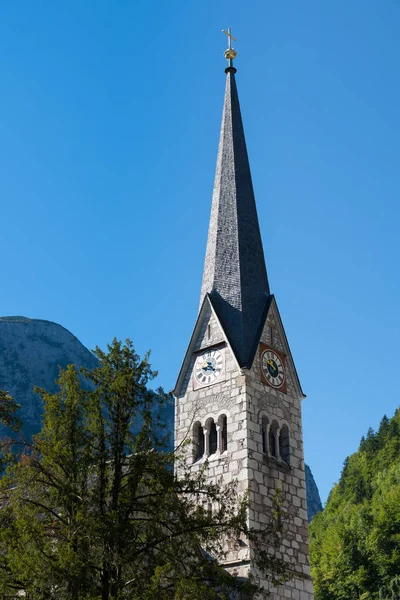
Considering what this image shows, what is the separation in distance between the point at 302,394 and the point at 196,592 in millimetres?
16466

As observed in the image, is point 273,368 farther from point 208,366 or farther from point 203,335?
point 203,335

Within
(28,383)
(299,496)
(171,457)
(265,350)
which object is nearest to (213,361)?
(265,350)

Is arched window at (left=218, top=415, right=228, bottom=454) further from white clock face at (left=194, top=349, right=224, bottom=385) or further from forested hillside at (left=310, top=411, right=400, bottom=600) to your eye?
forested hillside at (left=310, top=411, right=400, bottom=600)

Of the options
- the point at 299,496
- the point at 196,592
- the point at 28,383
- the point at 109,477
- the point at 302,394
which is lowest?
the point at 196,592

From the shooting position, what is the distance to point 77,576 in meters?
16.9

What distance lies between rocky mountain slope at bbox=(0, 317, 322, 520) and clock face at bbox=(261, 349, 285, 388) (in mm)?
114500

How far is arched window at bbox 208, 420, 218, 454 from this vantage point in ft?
101

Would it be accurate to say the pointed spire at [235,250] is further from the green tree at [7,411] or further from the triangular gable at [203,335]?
the green tree at [7,411]

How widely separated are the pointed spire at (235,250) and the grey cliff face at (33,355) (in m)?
112

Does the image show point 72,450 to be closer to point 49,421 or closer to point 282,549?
point 49,421

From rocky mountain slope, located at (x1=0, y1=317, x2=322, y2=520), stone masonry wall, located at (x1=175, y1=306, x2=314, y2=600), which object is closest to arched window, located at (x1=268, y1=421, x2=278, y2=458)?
stone masonry wall, located at (x1=175, y1=306, x2=314, y2=600)

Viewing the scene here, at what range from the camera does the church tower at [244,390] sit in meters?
29.5

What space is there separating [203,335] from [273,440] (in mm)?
4883

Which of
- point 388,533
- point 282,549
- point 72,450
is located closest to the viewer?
point 72,450
